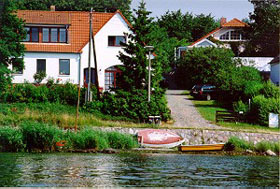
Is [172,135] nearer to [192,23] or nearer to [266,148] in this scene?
[266,148]

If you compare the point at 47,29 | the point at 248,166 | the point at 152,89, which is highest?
the point at 47,29

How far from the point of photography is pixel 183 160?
106 feet

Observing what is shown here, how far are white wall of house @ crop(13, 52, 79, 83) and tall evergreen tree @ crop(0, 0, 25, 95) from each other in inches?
255

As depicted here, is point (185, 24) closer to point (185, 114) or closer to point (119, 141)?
point (185, 114)

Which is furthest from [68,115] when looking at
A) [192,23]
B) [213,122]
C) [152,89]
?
[192,23]

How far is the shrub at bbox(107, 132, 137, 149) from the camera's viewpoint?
36.7 metres

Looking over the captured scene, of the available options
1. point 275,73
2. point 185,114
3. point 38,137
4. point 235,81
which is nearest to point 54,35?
point 185,114

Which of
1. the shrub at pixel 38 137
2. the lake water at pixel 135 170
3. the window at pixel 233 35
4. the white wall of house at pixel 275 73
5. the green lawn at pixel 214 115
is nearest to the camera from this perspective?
the lake water at pixel 135 170

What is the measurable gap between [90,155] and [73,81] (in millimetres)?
21885

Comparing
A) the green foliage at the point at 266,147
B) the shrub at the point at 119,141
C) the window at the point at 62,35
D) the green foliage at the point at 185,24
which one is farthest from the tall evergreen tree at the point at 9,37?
the green foliage at the point at 185,24

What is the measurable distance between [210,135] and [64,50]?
20653mm

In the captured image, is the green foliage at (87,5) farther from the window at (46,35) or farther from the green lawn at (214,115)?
the green lawn at (214,115)

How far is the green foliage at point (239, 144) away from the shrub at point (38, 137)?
1118cm

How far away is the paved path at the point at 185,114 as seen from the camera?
43.0 meters
